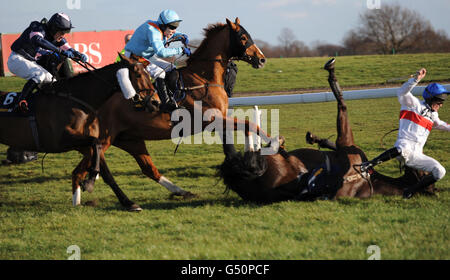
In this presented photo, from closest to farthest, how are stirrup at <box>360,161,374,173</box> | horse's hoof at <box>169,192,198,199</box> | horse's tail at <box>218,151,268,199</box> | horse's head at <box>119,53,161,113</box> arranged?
horse's tail at <box>218,151,268,199</box>, stirrup at <box>360,161,374,173</box>, horse's head at <box>119,53,161,113</box>, horse's hoof at <box>169,192,198,199</box>

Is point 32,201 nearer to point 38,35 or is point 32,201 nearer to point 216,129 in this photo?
point 38,35

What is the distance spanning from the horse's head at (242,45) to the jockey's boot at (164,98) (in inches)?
49.1

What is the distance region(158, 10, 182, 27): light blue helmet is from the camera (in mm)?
6914

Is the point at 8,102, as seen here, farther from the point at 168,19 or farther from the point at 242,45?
the point at 242,45

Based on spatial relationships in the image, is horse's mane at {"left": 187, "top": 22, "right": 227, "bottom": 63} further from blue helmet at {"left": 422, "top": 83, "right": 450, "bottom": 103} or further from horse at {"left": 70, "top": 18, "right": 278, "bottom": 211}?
blue helmet at {"left": 422, "top": 83, "right": 450, "bottom": 103}

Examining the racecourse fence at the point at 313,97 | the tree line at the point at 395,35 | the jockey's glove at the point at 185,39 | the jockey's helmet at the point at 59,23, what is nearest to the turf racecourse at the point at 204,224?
the jockey's glove at the point at 185,39

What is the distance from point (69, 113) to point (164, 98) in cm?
123

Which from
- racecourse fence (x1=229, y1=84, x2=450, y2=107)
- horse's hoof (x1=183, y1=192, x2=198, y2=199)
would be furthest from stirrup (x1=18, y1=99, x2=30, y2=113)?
racecourse fence (x1=229, y1=84, x2=450, y2=107)

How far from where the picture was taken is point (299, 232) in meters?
4.62

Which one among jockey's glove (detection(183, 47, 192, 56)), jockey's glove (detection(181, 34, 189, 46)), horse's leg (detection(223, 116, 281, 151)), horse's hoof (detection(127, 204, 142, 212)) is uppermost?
jockey's glove (detection(181, 34, 189, 46))

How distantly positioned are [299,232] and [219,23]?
150 inches

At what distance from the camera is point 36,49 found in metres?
6.61

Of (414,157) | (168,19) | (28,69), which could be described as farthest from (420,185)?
(28,69)
